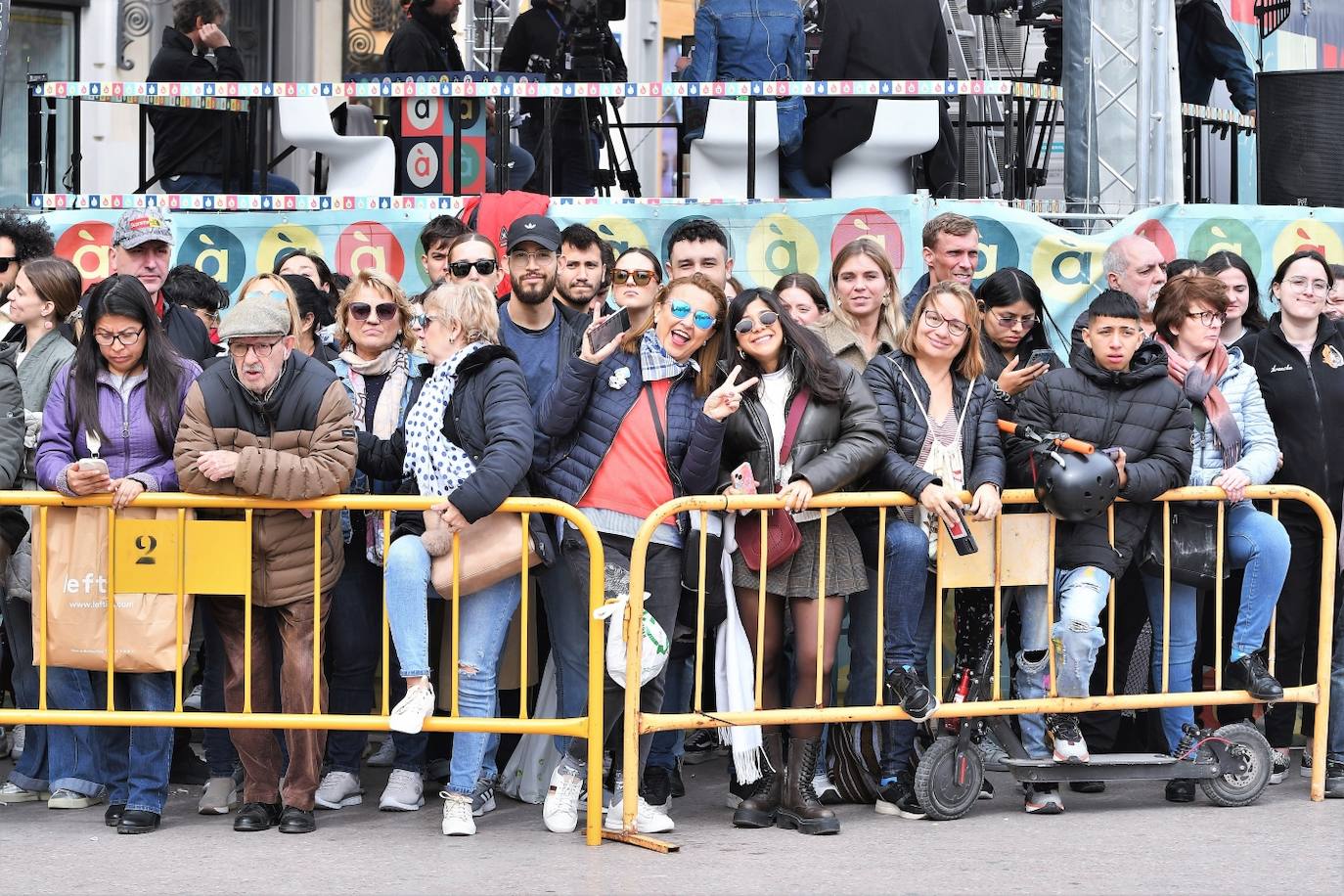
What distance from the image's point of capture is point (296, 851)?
6.33 metres

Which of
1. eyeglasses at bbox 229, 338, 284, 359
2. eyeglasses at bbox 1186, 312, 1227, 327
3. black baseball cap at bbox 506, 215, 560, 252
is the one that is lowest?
eyeglasses at bbox 229, 338, 284, 359

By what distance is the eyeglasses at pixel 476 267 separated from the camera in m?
7.29

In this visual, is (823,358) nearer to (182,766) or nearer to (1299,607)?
(1299,607)

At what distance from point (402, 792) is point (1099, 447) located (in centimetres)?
294

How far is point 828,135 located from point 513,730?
480 centimetres

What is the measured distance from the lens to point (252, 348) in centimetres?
649

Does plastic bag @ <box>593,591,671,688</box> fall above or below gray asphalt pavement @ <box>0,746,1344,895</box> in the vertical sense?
above

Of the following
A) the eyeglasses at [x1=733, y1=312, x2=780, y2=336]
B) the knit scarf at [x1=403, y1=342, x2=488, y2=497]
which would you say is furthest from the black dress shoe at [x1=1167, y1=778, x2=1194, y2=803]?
the knit scarf at [x1=403, y1=342, x2=488, y2=497]

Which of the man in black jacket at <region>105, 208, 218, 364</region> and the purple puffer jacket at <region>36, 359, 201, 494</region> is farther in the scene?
the man in black jacket at <region>105, 208, 218, 364</region>

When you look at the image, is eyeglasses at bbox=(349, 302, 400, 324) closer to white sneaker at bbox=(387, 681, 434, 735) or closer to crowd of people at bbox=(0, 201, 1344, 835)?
crowd of people at bbox=(0, 201, 1344, 835)

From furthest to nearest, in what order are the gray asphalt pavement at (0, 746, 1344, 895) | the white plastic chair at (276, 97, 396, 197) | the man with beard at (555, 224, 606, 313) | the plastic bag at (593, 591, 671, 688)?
the white plastic chair at (276, 97, 396, 197) → the man with beard at (555, 224, 606, 313) → the plastic bag at (593, 591, 671, 688) → the gray asphalt pavement at (0, 746, 1344, 895)

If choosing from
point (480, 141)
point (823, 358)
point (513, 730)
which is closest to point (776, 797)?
point (513, 730)

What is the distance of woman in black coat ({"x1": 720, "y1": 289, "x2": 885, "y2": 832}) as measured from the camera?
6652mm

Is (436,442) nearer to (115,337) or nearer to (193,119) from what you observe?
(115,337)
